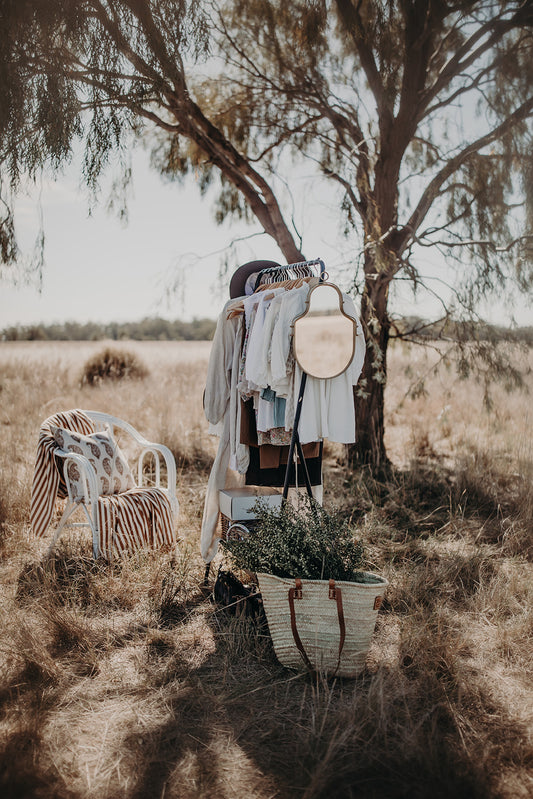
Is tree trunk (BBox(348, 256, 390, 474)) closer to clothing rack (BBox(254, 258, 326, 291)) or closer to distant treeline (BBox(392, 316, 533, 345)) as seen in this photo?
distant treeline (BBox(392, 316, 533, 345))

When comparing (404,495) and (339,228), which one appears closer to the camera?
(404,495)

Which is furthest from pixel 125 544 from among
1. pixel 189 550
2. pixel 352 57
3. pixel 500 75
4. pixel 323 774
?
pixel 352 57

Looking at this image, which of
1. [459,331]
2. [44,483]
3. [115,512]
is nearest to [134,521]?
[115,512]

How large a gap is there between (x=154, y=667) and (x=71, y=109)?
223 cm

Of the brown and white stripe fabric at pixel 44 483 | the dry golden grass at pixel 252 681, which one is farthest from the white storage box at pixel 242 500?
the brown and white stripe fabric at pixel 44 483

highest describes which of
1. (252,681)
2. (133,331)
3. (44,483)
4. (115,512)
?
(133,331)

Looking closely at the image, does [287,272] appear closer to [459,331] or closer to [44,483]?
[44,483]

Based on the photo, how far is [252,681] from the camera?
2.37m

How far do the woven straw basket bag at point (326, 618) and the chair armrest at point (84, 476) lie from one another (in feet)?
4.06

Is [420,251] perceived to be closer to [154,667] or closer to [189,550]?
[189,550]

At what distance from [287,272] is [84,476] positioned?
1482mm

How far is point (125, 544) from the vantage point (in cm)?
337

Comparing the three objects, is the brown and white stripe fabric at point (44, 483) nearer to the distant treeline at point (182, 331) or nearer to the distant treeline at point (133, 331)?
the distant treeline at point (182, 331)

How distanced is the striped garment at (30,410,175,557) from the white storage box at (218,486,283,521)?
48 centimetres
